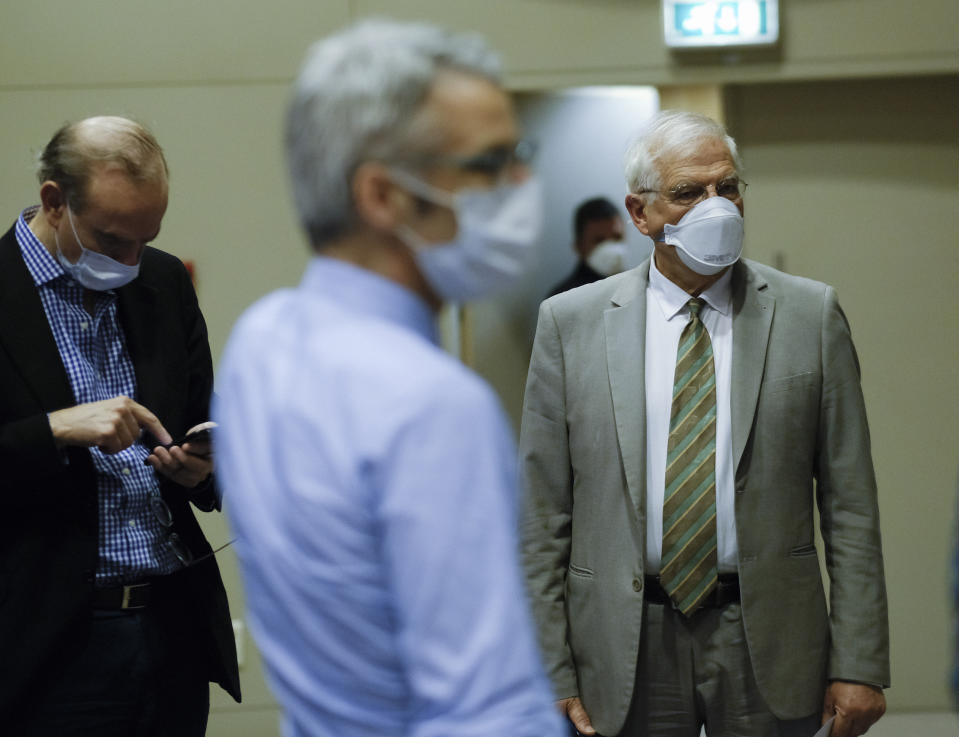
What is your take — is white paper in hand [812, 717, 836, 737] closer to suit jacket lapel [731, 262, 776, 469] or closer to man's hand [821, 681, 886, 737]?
man's hand [821, 681, 886, 737]

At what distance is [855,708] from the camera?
6.75 feet

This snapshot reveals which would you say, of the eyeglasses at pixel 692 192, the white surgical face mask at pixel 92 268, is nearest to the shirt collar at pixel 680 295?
the eyeglasses at pixel 692 192

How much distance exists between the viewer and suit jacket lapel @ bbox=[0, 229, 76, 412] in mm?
1924

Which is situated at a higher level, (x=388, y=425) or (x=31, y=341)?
(x=388, y=425)

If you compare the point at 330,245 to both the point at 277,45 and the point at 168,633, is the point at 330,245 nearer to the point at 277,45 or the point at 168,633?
the point at 168,633

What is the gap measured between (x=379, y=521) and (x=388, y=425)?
84mm

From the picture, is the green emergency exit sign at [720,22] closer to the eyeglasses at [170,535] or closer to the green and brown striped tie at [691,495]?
the green and brown striped tie at [691,495]

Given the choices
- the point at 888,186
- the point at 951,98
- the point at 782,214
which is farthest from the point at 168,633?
the point at 951,98

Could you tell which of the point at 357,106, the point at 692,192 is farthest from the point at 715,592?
the point at 357,106

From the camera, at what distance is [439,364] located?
937 mm

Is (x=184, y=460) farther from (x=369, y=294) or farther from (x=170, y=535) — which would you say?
(x=369, y=294)

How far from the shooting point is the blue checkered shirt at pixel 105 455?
6.45 ft

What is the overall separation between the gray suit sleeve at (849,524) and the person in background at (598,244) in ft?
6.97

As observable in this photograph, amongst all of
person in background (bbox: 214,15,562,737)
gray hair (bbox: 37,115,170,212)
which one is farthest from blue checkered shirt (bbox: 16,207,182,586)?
person in background (bbox: 214,15,562,737)
